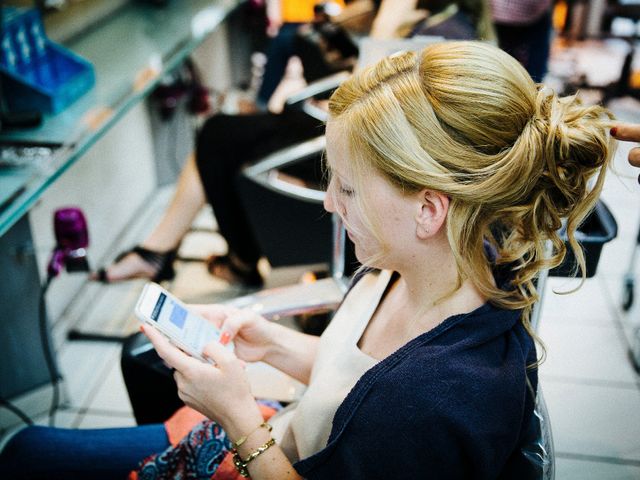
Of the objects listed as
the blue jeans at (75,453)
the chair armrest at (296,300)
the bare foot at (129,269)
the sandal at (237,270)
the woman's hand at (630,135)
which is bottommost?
the sandal at (237,270)

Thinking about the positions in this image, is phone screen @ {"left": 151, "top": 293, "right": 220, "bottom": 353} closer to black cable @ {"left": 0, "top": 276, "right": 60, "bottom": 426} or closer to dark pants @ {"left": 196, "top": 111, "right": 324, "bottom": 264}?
black cable @ {"left": 0, "top": 276, "right": 60, "bottom": 426}

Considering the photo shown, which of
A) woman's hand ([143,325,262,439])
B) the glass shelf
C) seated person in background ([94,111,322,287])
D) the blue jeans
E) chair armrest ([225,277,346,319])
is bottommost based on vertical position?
seated person in background ([94,111,322,287])

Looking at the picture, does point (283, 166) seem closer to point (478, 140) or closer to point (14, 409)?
point (14, 409)

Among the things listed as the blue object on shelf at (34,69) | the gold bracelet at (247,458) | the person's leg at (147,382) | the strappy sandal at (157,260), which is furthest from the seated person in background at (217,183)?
the gold bracelet at (247,458)

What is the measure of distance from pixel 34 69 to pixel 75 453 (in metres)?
1.48

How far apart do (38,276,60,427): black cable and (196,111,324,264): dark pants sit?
0.75m

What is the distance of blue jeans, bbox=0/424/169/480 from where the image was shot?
117 cm

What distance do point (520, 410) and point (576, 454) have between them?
0.67 feet

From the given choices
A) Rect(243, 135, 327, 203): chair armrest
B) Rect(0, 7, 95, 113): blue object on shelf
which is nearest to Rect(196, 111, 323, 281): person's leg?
Rect(243, 135, 327, 203): chair armrest

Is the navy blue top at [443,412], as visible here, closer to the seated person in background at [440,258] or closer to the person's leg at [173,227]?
the seated person in background at [440,258]

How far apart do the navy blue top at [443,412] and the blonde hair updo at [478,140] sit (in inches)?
3.3

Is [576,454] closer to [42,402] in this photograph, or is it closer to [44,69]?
[42,402]

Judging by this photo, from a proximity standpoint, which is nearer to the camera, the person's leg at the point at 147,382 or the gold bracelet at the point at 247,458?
the gold bracelet at the point at 247,458

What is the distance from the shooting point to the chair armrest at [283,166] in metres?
2.11
